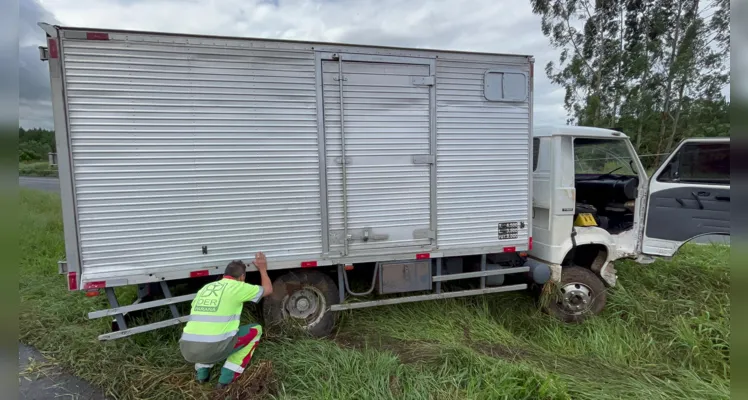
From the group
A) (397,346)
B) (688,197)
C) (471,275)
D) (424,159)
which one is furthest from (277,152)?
(688,197)

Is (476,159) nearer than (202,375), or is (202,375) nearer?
(202,375)

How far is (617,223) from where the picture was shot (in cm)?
497

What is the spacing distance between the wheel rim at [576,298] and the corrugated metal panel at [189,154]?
3.10 m

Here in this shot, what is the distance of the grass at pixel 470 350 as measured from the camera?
119 inches

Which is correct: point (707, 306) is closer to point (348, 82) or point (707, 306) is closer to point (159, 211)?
point (348, 82)

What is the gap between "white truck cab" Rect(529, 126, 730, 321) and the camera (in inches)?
169

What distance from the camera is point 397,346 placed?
3.85 m

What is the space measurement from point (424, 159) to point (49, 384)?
4259mm

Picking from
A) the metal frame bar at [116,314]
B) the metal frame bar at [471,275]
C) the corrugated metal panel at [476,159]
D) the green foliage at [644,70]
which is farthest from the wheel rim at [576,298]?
the green foliage at [644,70]

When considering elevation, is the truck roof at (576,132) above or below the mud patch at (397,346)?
above

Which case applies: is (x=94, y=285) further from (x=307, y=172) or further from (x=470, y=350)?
(x=470, y=350)

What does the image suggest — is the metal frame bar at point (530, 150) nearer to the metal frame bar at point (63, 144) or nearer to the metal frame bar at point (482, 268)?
the metal frame bar at point (482, 268)

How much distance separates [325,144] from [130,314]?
2.80 metres

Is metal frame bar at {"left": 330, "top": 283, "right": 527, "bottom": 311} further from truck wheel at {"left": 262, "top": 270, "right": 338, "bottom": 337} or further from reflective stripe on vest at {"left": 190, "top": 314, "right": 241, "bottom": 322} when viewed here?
reflective stripe on vest at {"left": 190, "top": 314, "right": 241, "bottom": 322}
